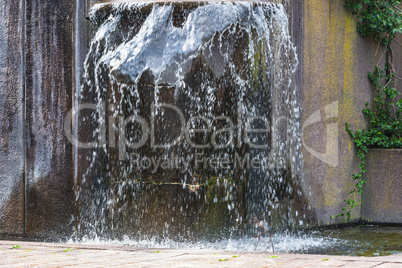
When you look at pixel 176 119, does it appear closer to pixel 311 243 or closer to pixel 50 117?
pixel 50 117

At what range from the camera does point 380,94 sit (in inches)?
271

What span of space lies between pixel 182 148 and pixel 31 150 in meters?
1.57

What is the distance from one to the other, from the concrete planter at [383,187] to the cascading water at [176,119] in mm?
1875

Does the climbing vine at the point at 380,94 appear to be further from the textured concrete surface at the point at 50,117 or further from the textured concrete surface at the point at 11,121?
the textured concrete surface at the point at 11,121

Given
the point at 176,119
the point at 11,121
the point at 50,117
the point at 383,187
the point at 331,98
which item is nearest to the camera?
the point at 176,119

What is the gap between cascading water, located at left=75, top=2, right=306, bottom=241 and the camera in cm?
489

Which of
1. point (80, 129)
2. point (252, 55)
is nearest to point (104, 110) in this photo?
point (80, 129)

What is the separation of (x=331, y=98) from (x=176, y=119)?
2.16m

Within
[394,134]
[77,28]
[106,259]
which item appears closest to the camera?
[106,259]

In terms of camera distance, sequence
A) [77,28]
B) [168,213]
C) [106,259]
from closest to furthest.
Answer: [106,259], [168,213], [77,28]

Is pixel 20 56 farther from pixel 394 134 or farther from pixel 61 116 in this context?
pixel 394 134

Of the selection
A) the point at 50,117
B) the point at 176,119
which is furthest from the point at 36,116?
the point at 176,119

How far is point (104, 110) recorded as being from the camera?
5.19 metres

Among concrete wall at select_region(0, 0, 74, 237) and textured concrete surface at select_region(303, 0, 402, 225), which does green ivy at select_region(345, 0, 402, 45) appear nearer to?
textured concrete surface at select_region(303, 0, 402, 225)
